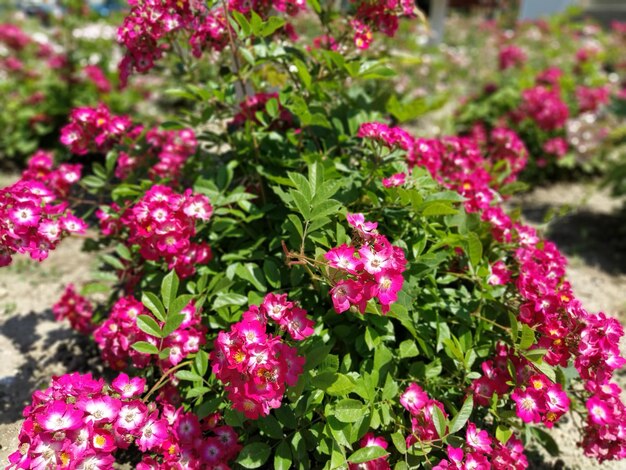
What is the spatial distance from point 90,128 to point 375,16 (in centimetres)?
135

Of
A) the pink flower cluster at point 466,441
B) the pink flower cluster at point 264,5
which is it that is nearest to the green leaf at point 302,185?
the pink flower cluster at point 466,441

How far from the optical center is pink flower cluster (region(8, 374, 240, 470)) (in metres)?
1.22

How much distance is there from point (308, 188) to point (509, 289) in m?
0.94

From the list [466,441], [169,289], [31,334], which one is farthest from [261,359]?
[31,334]

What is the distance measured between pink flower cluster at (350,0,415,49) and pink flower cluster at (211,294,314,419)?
1191 millimetres

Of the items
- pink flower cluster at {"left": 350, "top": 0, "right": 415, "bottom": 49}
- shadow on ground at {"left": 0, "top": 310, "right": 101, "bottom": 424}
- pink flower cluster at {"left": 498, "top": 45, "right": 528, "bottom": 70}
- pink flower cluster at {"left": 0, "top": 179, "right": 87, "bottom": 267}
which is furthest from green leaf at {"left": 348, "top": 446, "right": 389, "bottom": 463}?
pink flower cluster at {"left": 498, "top": 45, "right": 528, "bottom": 70}

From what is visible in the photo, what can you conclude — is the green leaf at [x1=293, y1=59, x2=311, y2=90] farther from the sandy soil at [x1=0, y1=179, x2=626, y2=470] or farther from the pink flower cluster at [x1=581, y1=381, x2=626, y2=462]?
the pink flower cluster at [x1=581, y1=381, x2=626, y2=462]

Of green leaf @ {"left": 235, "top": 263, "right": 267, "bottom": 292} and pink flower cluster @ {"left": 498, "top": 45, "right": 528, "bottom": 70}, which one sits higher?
green leaf @ {"left": 235, "top": 263, "right": 267, "bottom": 292}

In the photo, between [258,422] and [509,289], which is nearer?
[258,422]

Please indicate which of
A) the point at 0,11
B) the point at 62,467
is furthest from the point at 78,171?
the point at 0,11

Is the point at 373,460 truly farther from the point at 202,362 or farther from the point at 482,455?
the point at 202,362

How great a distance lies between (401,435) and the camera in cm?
151

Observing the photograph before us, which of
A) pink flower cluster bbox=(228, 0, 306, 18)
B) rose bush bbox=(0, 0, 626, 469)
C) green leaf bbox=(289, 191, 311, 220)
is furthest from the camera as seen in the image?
pink flower cluster bbox=(228, 0, 306, 18)

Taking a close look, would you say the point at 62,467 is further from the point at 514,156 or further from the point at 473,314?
the point at 514,156
